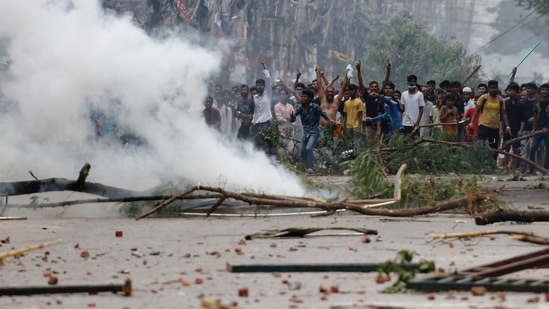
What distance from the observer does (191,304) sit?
6.79 m

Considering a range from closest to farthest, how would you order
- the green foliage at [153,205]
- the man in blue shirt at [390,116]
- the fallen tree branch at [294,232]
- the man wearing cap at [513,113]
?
the fallen tree branch at [294,232], the green foliage at [153,205], the man in blue shirt at [390,116], the man wearing cap at [513,113]

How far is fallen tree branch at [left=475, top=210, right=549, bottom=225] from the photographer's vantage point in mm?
9695

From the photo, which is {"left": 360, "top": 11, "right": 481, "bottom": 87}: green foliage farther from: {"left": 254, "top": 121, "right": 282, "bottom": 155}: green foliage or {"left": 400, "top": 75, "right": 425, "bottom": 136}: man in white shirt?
{"left": 254, "top": 121, "right": 282, "bottom": 155}: green foliage

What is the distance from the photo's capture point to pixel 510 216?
383 inches

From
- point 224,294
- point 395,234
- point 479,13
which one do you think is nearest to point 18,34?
point 395,234

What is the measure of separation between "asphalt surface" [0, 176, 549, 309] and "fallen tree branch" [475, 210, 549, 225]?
0.18 m

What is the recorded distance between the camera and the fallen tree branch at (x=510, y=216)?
31.8 feet

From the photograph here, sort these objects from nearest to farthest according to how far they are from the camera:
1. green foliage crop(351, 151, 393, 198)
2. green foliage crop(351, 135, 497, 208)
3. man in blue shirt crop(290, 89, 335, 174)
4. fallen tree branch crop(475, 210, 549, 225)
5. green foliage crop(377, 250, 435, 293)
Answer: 1. green foliage crop(377, 250, 435, 293)
2. fallen tree branch crop(475, 210, 549, 225)
3. green foliage crop(351, 135, 497, 208)
4. green foliage crop(351, 151, 393, 198)
5. man in blue shirt crop(290, 89, 335, 174)

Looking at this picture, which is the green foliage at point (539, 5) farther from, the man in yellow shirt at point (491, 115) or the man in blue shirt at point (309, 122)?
the man in blue shirt at point (309, 122)

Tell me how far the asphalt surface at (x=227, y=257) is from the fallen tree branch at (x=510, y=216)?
0.60 feet

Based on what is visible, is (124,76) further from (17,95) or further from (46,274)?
(46,274)

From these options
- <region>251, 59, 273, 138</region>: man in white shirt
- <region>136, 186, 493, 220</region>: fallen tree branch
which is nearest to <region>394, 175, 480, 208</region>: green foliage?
<region>136, 186, 493, 220</region>: fallen tree branch

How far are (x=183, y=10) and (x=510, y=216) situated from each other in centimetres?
2453

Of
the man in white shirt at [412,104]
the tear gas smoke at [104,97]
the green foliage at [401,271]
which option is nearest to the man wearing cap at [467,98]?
the man in white shirt at [412,104]
